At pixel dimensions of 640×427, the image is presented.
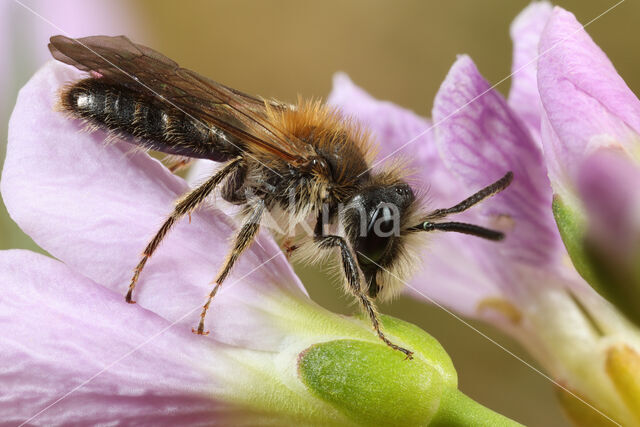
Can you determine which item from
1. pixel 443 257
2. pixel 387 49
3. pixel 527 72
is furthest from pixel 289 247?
pixel 387 49

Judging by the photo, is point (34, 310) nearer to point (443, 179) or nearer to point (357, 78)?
point (443, 179)

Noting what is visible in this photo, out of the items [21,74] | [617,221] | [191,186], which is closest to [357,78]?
[21,74]

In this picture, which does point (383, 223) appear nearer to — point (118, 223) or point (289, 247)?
point (289, 247)

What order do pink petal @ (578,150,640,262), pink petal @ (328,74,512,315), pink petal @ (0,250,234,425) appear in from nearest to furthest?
pink petal @ (578,150,640,262) → pink petal @ (0,250,234,425) → pink petal @ (328,74,512,315)

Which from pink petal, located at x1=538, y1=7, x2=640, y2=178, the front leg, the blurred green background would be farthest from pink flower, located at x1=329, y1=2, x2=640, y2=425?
the blurred green background

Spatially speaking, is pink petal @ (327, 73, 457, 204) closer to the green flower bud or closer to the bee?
the bee

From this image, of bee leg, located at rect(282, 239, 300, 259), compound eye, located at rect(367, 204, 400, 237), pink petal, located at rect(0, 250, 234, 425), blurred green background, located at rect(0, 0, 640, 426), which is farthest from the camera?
blurred green background, located at rect(0, 0, 640, 426)
